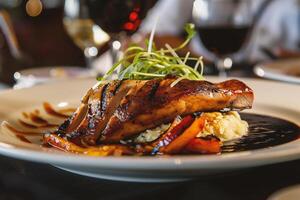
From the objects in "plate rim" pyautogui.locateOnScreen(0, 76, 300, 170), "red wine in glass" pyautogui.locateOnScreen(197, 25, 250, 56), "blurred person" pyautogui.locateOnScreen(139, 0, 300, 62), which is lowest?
"blurred person" pyautogui.locateOnScreen(139, 0, 300, 62)

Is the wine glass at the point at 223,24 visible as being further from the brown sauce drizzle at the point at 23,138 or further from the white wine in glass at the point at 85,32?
the brown sauce drizzle at the point at 23,138

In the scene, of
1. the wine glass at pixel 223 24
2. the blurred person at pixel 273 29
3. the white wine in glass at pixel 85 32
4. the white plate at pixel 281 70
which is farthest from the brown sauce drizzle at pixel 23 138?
the blurred person at pixel 273 29

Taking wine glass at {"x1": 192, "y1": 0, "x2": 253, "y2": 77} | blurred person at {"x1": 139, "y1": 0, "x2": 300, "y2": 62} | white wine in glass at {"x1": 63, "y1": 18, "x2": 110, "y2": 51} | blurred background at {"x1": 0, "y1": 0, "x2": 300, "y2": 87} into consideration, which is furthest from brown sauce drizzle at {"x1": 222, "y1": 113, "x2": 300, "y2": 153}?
blurred person at {"x1": 139, "y1": 0, "x2": 300, "y2": 62}

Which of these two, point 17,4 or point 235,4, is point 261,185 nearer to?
point 235,4

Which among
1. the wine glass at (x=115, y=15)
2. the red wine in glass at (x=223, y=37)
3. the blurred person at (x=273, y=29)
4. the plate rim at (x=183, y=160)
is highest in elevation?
the wine glass at (x=115, y=15)

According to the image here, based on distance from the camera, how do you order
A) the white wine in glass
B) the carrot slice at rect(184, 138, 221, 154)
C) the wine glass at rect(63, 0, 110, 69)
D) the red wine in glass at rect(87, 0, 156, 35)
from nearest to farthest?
the carrot slice at rect(184, 138, 221, 154)
the red wine in glass at rect(87, 0, 156, 35)
the wine glass at rect(63, 0, 110, 69)
the white wine in glass

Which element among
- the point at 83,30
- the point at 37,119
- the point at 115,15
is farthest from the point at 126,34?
the point at 37,119

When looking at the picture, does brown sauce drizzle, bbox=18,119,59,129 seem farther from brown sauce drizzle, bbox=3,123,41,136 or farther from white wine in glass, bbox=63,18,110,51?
white wine in glass, bbox=63,18,110,51

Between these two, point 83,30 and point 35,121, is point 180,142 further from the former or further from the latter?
point 83,30
